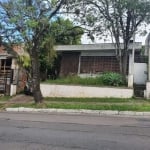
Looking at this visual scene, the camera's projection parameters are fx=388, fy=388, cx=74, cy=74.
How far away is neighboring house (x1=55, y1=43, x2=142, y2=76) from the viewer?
2900cm

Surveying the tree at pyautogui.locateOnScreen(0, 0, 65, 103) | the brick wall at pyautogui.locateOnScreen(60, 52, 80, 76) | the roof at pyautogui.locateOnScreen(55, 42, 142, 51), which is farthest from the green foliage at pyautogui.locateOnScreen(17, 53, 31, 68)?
the brick wall at pyautogui.locateOnScreen(60, 52, 80, 76)

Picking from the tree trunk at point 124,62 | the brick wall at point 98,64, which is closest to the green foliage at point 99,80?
the tree trunk at point 124,62

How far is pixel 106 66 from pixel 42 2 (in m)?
9.83

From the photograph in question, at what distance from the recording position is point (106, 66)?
2928cm

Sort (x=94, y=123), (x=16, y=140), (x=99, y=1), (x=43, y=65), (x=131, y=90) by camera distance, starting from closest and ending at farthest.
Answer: (x=16, y=140)
(x=94, y=123)
(x=131, y=90)
(x=99, y=1)
(x=43, y=65)

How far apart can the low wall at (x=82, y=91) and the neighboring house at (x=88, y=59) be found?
138 inches

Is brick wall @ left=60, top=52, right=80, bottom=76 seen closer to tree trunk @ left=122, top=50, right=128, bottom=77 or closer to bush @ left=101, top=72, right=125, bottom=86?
tree trunk @ left=122, top=50, right=128, bottom=77

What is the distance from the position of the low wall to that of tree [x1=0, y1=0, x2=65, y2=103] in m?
4.63

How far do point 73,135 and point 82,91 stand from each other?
15.1 meters

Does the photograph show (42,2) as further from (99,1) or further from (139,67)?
(139,67)

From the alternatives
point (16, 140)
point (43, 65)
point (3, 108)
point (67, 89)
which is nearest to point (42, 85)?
point (67, 89)

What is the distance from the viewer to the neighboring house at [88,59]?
29000 millimetres

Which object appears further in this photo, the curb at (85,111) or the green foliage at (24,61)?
the green foliage at (24,61)

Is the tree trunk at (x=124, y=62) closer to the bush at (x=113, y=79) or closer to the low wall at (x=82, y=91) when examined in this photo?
the bush at (x=113, y=79)
